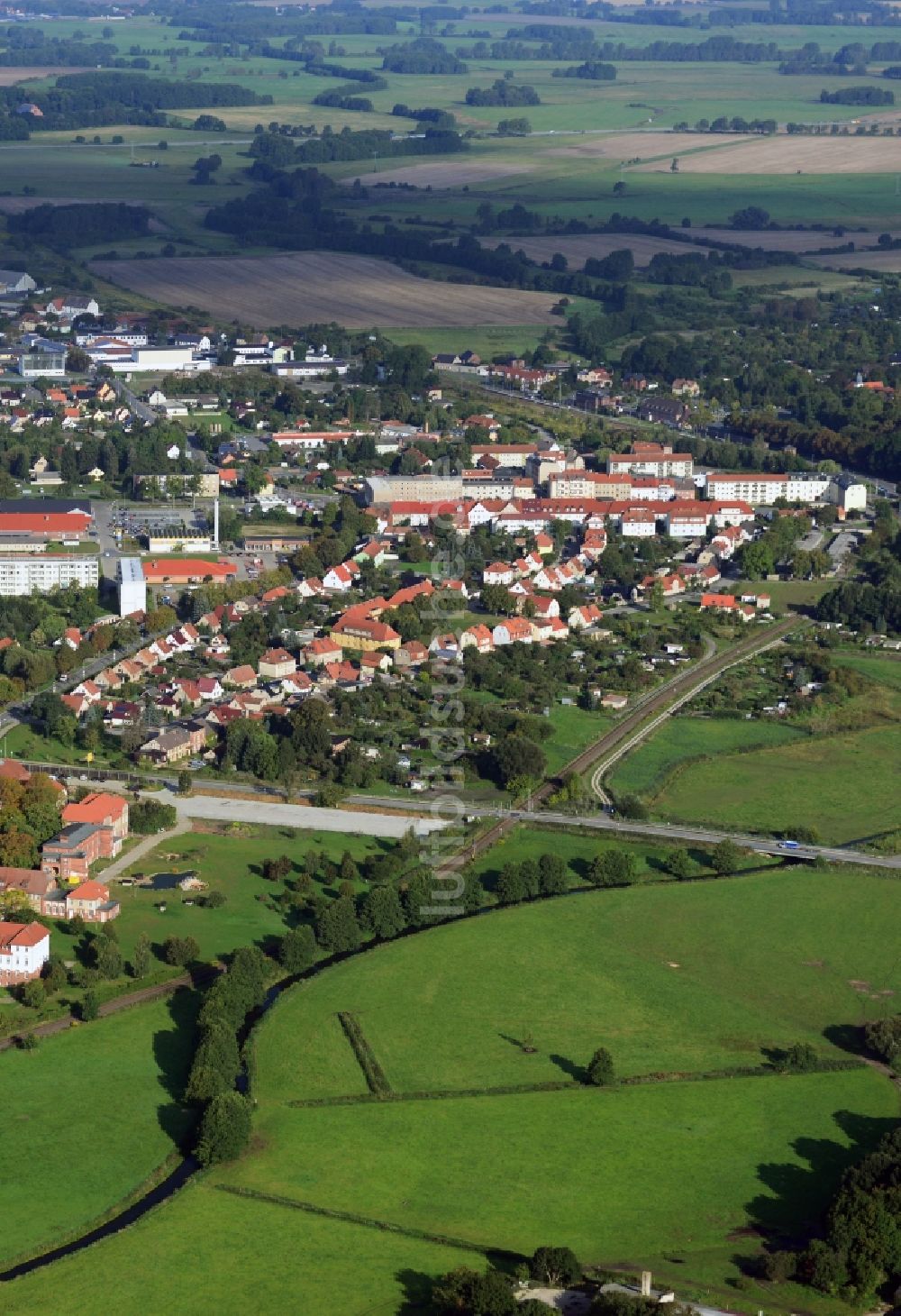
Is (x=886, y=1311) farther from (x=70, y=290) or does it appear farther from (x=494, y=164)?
(x=494, y=164)

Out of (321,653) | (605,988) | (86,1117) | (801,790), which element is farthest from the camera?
(321,653)

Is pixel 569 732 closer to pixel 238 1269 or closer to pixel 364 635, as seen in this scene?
pixel 364 635

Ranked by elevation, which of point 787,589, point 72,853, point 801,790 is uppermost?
point 72,853

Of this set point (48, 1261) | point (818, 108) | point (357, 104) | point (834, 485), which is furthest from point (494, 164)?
point (48, 1261)

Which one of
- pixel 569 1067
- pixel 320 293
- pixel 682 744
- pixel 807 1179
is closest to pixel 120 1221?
pixel 569 1067

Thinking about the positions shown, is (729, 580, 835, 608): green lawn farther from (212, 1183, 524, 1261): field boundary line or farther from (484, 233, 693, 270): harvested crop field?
(484, 233, 693, 270): harvested crop field
